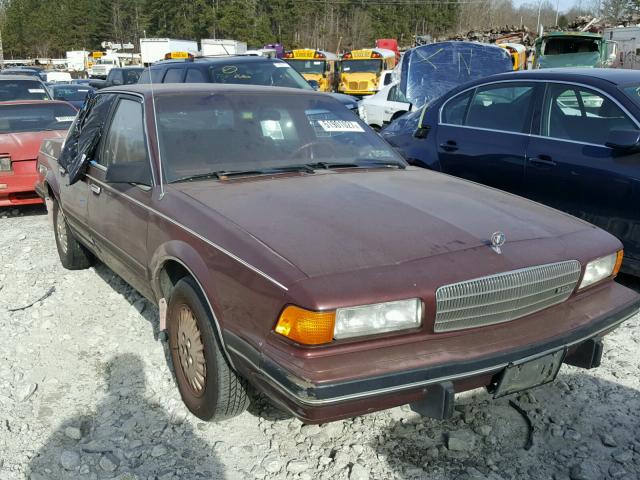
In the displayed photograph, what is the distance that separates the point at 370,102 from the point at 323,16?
6806 cm

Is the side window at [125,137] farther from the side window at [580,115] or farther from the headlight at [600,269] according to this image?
the side window at [580,115]

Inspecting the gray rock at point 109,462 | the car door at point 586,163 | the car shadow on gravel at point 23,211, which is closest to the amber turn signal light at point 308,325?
the gray rock at point 109,462

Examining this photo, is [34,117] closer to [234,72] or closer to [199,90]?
[234,72]

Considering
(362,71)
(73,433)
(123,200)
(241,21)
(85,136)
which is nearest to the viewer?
(73,433)

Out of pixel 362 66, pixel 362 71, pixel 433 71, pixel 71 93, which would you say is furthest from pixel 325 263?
pixel 362 66

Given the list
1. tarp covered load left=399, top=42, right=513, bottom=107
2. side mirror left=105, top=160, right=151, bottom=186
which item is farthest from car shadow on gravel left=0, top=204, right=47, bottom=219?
tarp covered load left=399, top=42, right=513, bottom=107

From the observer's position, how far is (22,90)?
37.7 ft

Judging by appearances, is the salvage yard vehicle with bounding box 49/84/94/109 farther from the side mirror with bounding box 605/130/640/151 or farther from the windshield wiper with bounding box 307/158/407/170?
the side mirror with bounding box 605/130/640/151

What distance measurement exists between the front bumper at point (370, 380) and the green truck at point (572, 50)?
62.7 feet

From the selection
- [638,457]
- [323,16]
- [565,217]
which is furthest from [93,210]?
[323,16]

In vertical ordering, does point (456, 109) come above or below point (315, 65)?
above

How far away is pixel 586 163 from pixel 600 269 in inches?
73.1

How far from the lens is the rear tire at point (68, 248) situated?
5.22 metres

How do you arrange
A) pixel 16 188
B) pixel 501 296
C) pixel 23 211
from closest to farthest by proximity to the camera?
pixel 501 296 < pixel 16 188 < pixel 23 211
